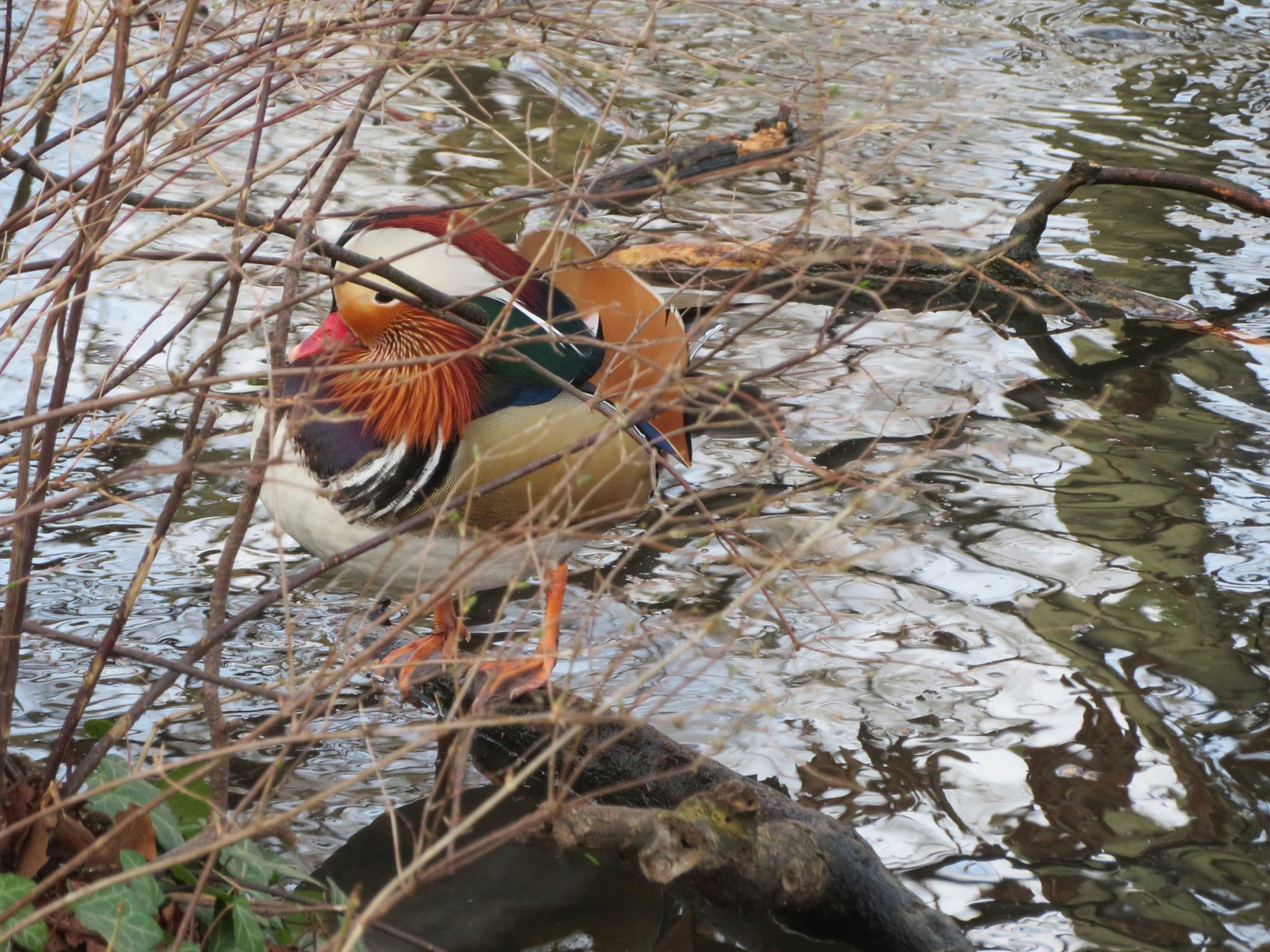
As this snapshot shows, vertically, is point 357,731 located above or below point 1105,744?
above

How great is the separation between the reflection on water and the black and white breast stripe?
0.71 ft

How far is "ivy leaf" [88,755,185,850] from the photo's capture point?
191 centimetres

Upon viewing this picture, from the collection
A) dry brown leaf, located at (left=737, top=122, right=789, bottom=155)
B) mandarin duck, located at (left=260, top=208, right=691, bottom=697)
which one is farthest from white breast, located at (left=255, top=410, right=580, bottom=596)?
dry brown leaf, located at (left=737, top=122, right=789, bottom=155)

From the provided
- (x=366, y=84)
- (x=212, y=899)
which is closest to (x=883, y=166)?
(x=366, y=84)

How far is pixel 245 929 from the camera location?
1.86m

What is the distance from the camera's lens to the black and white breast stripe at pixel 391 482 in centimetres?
253

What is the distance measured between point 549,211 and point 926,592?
7.56 ft

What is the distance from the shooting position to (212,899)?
191 cm

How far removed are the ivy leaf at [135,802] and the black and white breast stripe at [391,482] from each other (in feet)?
2.31

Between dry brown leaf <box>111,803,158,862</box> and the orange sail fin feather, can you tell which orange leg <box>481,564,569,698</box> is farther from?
dry brown leaf <box>111,803,158,862</box>

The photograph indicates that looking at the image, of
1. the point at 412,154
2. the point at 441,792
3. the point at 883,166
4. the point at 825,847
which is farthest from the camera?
the point at 412,154

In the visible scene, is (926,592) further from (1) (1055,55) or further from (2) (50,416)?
(1) (1055,55)

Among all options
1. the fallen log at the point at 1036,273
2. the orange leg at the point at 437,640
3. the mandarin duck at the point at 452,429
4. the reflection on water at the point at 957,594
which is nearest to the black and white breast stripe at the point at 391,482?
the mandarin duck at the point at 452,429

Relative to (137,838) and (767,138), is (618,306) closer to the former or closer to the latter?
(137,838)
